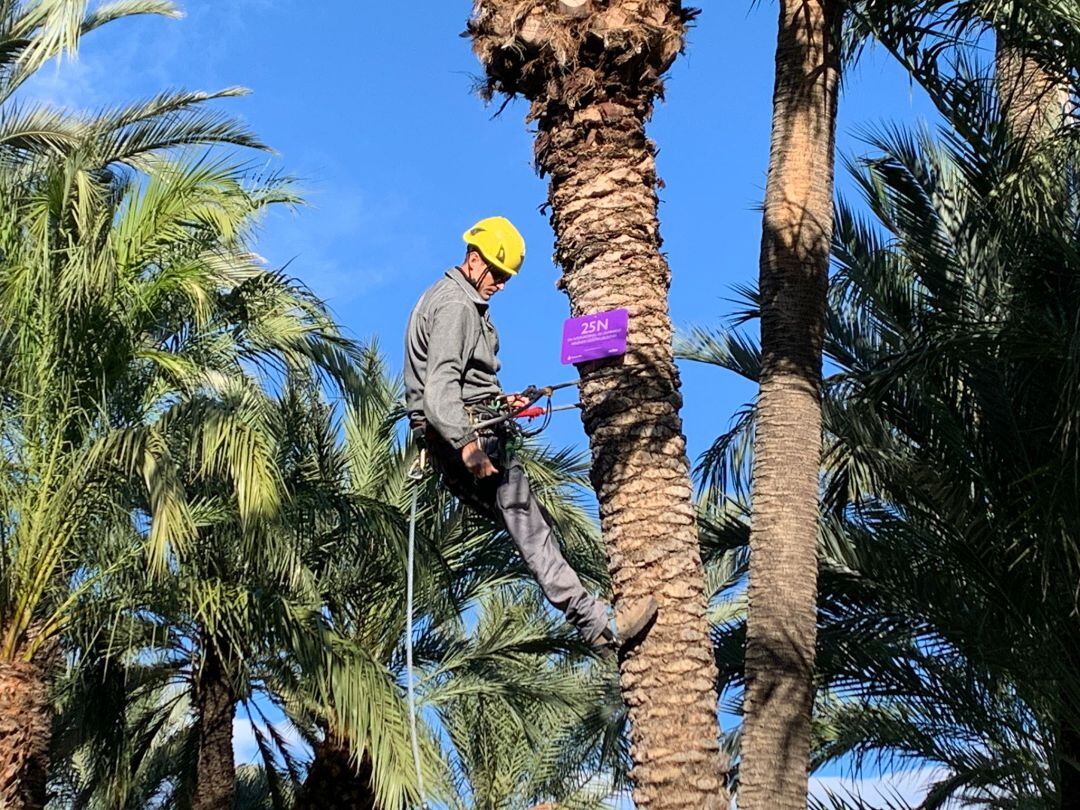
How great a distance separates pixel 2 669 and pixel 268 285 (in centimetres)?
386

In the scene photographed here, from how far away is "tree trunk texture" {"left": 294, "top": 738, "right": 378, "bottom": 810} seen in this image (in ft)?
42.4

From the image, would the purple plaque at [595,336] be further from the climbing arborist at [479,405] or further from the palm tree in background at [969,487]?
the palm tree in background at [969,487]

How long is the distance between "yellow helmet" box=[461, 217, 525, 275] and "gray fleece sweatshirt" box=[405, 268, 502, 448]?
Answer: 0.50 feet

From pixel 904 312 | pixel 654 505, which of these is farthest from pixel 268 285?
pixel 654 505

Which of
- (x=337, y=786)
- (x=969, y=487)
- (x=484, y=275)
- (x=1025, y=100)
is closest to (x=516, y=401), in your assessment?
(x=484, y=275)

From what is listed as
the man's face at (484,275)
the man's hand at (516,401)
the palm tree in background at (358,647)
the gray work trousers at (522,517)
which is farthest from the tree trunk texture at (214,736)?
the man's hand at (516,401)

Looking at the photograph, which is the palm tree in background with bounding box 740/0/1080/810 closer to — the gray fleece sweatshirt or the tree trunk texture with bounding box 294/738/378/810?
the gray fleece sweatshirt

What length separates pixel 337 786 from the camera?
12945 mm

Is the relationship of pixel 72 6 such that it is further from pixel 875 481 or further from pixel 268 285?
pixel 875 481

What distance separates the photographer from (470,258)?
22.5 feet

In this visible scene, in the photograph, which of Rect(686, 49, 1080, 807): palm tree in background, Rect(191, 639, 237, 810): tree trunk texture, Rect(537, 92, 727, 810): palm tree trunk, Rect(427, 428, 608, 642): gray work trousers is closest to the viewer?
Rect(537, 92, 727, 810): palm tree trunk

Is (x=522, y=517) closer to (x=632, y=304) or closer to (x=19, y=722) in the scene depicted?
(x=632, y=304)

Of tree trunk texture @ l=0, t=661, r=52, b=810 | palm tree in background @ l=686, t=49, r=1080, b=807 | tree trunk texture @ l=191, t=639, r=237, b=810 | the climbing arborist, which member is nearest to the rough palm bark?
the climbing arborist

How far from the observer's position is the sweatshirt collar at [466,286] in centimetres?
676
